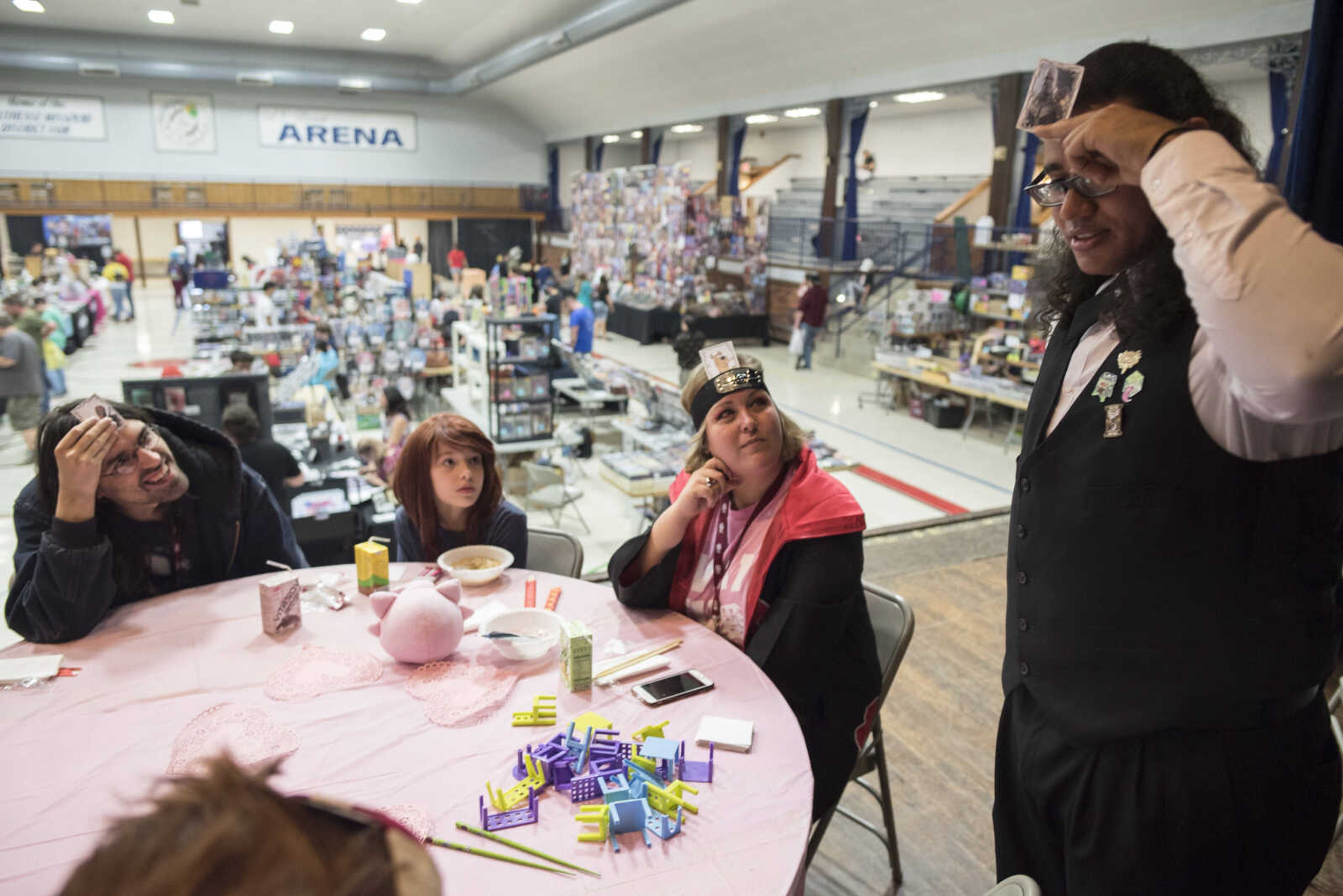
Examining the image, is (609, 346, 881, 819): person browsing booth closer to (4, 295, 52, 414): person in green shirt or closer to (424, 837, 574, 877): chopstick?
(424, 837, 574, 877): chopstick

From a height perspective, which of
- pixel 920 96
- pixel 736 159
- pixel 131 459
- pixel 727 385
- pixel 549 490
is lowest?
pixel 549 490

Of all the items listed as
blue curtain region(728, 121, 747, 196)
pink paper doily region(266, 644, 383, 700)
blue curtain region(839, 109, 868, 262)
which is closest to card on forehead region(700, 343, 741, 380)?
pink paper doily region(266, 644, 383, 700)

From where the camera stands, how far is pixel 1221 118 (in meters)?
1.17

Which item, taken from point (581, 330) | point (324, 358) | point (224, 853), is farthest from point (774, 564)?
point (581, 330)

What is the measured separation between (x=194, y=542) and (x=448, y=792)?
140 cm

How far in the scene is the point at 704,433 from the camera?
2199mm

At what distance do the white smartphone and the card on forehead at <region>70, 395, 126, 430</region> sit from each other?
1504mm

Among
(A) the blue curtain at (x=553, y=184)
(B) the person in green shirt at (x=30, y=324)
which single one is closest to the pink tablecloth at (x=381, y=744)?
(B) the person in green shirt at (x=30, y=324)

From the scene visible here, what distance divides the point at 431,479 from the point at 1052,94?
2064 millimetres

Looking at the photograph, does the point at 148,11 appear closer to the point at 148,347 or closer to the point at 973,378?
the point at 148,347

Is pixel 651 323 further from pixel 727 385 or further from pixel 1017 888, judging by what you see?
pixel 1017 888

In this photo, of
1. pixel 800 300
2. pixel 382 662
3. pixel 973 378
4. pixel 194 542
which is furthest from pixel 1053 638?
pixel 800 300

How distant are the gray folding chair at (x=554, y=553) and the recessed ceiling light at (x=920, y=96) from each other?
35.8ft

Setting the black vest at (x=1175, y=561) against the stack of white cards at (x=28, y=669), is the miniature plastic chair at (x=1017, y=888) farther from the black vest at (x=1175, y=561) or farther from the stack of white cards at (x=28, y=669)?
the stack of white cards at (x=28, y=669)
